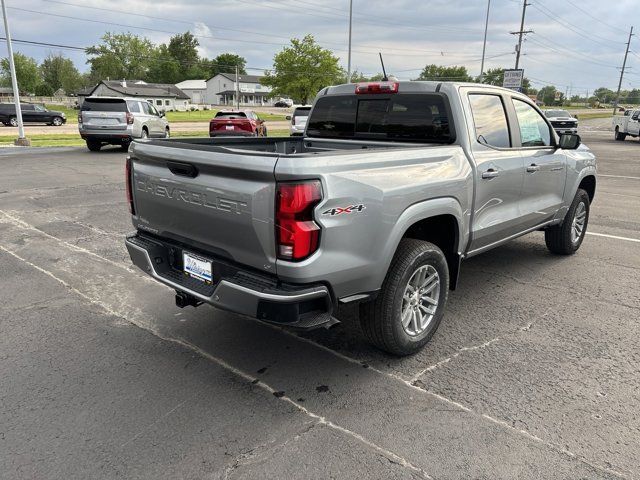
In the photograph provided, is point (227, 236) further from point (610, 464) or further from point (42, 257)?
point (42, 257)

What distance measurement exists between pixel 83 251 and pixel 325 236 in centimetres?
432

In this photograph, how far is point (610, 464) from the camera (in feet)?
8.14

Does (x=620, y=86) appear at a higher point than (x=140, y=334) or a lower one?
higher

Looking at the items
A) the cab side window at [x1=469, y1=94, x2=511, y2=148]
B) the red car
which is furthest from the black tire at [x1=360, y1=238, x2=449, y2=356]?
the red car

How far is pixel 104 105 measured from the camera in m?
16.8

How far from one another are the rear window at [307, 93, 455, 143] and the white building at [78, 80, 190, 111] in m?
81.5

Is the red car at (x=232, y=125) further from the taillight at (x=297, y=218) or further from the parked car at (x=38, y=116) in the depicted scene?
the parked car at (x=38, y=116)

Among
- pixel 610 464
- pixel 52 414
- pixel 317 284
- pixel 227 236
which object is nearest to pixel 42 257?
pixel 52 414

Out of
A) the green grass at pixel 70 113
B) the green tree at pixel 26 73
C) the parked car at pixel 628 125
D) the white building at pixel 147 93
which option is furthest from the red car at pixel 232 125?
the green tree at pixel 26 73

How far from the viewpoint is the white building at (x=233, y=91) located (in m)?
119

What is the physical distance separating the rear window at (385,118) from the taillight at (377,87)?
64 mm

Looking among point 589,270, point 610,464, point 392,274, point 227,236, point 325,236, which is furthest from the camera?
point 589,270

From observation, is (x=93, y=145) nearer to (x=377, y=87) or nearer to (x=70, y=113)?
(x=377, y=87)

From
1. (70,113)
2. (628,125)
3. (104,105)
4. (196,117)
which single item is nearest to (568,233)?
(104,105)
